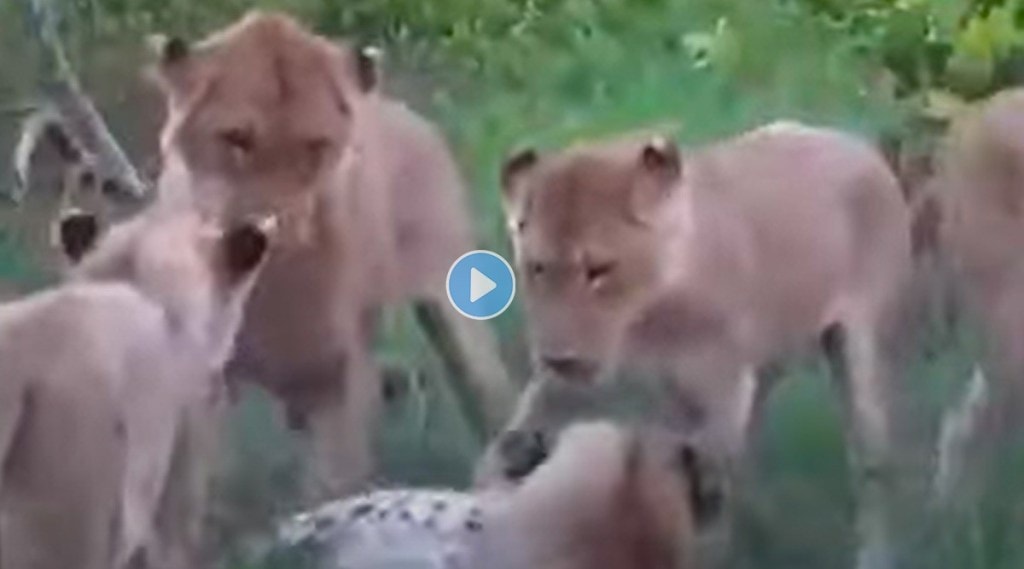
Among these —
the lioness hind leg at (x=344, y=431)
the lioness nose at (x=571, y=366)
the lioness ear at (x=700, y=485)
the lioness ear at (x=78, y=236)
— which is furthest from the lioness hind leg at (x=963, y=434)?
the lioness ear at (x=78, y=236)

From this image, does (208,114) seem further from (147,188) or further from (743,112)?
(743,112)

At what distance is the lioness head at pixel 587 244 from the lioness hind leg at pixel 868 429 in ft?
0.58

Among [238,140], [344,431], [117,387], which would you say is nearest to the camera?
[117,387]

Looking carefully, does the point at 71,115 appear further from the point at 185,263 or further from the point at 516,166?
the point at 516,166

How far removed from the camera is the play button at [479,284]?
191 cm

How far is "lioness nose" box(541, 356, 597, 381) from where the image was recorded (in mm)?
1848

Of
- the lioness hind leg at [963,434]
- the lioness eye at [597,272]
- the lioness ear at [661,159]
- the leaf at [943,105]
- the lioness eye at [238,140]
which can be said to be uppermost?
the lioness eye at [238,140]

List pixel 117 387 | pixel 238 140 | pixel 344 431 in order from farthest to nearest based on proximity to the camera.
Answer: pixel 344 431 → pixel 238 140 → pixel 117 387

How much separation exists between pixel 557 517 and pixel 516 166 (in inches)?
9.9

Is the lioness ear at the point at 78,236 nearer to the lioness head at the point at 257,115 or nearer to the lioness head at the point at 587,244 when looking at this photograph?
the lioness head at the point at 257,115

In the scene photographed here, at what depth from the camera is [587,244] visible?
→ 1.85 meters

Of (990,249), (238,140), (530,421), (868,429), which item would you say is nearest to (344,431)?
(530,421)

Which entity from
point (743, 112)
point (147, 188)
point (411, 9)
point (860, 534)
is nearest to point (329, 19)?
point (411, 9)

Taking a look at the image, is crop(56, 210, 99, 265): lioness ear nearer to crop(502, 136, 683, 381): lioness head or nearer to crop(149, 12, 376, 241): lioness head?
crop(149, 12, 376, 241): lioness head
